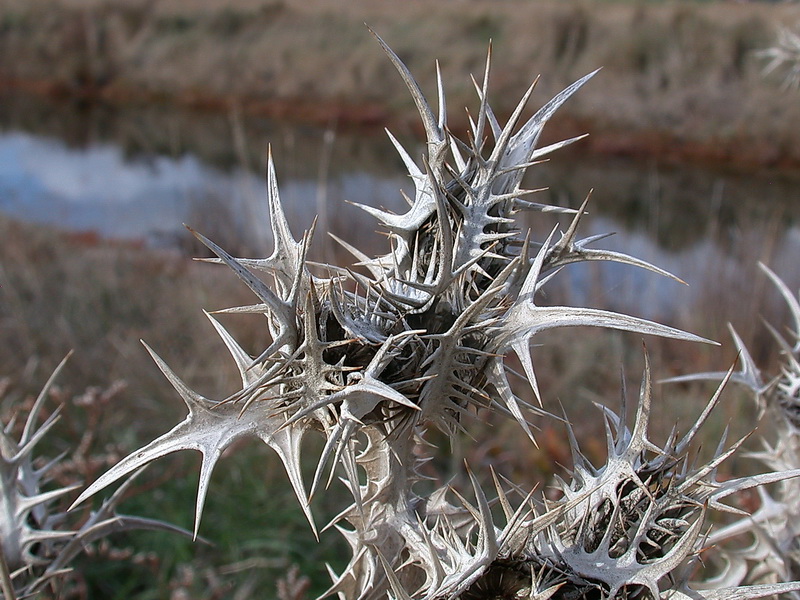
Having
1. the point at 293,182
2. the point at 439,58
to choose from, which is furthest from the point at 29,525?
the point at 439,58

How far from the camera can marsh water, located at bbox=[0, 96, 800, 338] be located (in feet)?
17.5

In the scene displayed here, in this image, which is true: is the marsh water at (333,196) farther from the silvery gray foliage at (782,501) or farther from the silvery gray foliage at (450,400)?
the silvery gray foliage at (450,400)

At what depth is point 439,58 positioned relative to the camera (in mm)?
17688

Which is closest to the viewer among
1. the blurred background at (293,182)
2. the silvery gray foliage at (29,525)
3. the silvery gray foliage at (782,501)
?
the silvery gray foliage at (29,525)

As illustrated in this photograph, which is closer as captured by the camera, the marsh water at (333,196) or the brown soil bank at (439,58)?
the marsh water at (333,196)

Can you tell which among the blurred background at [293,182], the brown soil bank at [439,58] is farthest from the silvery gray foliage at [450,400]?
the brown soil bank at [439,58]

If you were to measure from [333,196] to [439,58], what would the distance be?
1153cm

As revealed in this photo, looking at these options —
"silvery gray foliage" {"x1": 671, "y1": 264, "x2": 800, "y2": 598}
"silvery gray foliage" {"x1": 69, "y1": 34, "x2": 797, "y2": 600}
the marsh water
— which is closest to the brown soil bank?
the marsh water

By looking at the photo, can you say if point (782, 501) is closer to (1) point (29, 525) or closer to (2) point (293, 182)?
(1) point (29, 525)

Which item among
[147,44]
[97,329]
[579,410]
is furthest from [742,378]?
[147,44]

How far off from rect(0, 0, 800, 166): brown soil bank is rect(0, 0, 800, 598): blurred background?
7cm

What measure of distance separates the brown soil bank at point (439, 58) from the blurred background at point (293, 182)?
68mm

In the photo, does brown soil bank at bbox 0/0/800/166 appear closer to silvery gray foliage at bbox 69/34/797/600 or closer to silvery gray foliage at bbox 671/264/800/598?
silvery gray foliage at bbox 671/264/800/598

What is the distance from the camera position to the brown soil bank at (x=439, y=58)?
13523mm
